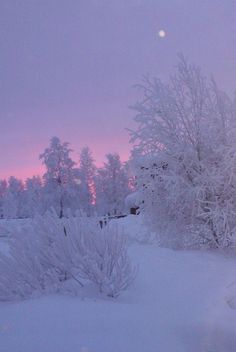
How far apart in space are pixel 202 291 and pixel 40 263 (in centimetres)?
216

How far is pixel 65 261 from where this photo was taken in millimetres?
5539

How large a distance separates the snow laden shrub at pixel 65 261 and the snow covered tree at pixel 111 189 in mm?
45707

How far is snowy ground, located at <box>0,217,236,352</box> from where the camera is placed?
3.63 metres

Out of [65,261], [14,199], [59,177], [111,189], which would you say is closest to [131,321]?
[65,261]

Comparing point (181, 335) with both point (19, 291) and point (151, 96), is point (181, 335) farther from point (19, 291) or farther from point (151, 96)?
point (151, 96)

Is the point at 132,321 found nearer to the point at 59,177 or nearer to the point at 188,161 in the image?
the point at 188,161

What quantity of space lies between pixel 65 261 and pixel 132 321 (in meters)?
1.66

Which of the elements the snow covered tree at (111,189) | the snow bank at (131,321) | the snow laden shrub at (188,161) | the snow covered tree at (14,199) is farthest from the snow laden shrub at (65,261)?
the snow covered tree at (14,199)

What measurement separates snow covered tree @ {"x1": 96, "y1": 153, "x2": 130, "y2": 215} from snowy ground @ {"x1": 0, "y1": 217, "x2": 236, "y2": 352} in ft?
151

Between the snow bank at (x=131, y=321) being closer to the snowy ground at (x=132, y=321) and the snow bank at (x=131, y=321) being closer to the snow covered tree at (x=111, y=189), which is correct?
the snowy ground at (x=132, y=321)

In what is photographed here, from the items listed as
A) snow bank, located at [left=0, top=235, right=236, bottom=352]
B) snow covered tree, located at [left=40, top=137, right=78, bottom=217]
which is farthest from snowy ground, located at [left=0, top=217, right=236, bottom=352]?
snow covered tree, located at [left=40, top=137, right=78, bottom=217]

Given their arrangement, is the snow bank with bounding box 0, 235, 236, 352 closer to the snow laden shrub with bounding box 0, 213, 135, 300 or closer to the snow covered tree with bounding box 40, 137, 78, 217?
the snow laden shrub with bounding box 0, 213, 135, 300

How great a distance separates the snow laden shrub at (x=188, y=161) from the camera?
1070 cm

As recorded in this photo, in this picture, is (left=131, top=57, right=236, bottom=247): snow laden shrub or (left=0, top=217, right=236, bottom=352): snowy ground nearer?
(left=0, top=217, right=236, bottom=352): snowy ground
